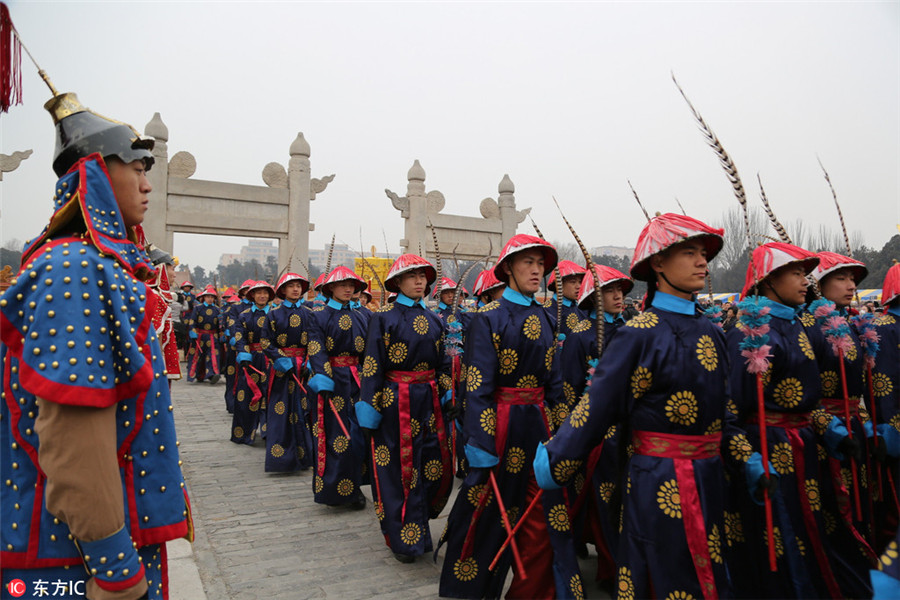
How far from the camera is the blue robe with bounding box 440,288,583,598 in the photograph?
355cm

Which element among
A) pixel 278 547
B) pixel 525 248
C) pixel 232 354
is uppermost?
pixel 525 248

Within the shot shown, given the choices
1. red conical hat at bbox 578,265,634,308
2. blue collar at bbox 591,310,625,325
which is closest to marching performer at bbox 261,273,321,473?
red conical hat at bbox 578,265,634,308

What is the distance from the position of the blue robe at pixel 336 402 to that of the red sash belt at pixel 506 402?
2.52 metres

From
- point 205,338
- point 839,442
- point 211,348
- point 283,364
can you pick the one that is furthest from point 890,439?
point 205,338

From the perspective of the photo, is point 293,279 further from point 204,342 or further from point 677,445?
point 204,342

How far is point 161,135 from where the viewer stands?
17.0 metres

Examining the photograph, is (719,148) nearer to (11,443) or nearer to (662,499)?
(662,499)

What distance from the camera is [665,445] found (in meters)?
2.52

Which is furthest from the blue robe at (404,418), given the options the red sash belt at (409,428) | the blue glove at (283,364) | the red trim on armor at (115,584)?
the red trim on armor at (115,584)

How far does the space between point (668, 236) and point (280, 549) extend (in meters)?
3.78

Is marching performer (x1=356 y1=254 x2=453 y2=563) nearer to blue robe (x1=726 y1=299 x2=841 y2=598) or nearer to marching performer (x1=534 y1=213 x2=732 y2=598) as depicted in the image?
marching performer (x1=534 y1=213 x2=732 y2=598)

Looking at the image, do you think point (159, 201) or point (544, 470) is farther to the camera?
point (159, 201)

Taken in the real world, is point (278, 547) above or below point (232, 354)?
below

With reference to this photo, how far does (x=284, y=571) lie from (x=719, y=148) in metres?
3.90
